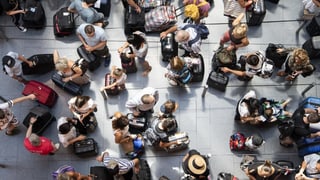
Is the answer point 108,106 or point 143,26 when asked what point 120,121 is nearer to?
point 108,106

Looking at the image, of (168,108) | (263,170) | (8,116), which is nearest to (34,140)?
(8,116)

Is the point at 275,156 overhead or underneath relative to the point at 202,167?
underneath

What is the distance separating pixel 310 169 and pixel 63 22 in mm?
5824

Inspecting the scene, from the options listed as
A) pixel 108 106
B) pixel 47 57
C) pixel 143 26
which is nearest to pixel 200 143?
pixel 108 106

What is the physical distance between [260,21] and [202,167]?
155 inches

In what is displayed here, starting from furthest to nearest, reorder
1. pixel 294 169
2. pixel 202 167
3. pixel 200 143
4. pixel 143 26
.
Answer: pixel 143 26 < pixel 200 143 < pixel 294 169 < pixel 202 167

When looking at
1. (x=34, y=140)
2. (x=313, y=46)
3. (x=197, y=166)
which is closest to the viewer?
(x=197, y=166)

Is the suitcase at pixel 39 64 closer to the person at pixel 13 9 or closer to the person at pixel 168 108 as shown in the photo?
the person at pixel 13 9

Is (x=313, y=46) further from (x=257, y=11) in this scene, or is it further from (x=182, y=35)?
(x=182, y=35)

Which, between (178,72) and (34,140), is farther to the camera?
(178,72)

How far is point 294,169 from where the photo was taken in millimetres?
7852

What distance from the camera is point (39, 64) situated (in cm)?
862

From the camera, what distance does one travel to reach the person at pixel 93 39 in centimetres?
779

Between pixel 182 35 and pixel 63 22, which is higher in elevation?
pixel 182 35
